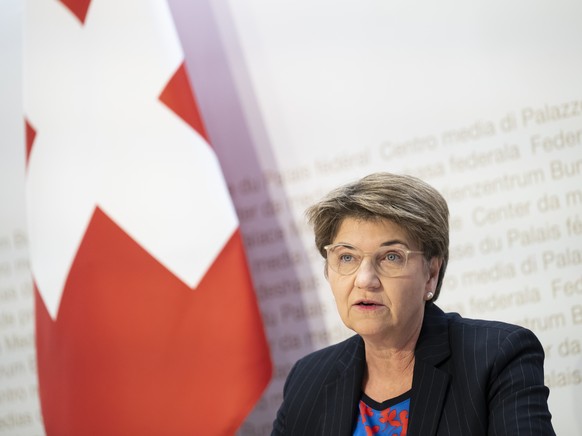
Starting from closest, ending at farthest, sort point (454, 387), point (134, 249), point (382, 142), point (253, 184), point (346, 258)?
point (454, 387)
point (346, 258)
point (134, 249)
point (382, 142)
point (253, 184)

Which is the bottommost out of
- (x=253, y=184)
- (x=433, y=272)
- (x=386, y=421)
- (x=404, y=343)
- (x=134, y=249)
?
(x=386, y=421)

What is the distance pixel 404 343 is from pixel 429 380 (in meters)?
0.14

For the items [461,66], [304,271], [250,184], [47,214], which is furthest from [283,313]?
[461,66]

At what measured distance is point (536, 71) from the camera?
9.40 feet

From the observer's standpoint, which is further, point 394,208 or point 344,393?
point 344,393

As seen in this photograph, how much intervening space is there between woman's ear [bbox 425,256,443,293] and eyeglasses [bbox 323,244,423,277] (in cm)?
10

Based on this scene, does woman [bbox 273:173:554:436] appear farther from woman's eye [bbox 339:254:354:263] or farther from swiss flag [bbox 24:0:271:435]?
swiss flag [bbox 24:0:271:435]

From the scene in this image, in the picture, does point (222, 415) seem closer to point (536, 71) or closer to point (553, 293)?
point (553, 293)

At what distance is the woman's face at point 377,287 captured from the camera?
5.99 feet

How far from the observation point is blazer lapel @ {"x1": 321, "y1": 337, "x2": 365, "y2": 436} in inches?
75.0

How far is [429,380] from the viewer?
1812 millimetres

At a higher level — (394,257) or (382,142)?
(382,142)

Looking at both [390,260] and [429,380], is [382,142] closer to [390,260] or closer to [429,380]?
[390,260]

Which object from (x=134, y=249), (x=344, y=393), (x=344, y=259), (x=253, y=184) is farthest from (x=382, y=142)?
(x=344, y=393)
